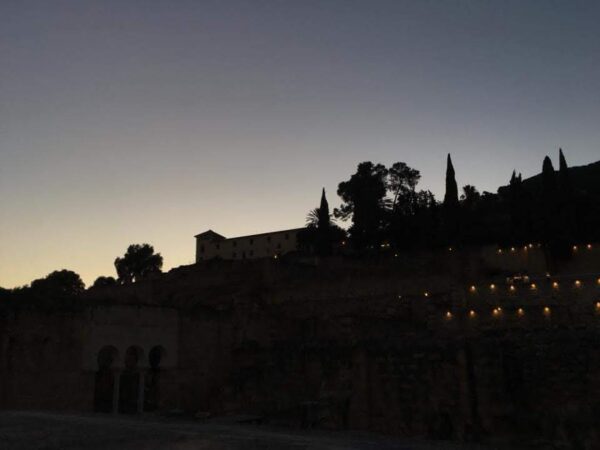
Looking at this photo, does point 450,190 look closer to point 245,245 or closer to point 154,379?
point 154,379

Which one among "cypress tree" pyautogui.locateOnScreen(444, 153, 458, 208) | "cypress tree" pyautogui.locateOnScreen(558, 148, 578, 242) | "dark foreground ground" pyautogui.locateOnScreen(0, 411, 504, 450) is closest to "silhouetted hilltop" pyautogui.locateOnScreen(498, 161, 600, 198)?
"cypress tree" pyautogui.locateOnScreen(444, 153, 458, 208)

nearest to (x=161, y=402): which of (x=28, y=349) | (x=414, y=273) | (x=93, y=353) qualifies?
(x=93, y=353)

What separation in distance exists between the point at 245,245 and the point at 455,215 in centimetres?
4414

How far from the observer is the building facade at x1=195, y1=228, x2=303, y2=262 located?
88.2 metres

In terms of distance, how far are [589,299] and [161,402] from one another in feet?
92.5

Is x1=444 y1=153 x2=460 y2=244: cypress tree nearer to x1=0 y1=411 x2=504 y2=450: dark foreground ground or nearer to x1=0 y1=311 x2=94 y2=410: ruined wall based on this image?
x1=0 y1=311 x2=94 y2=410: ruined wall

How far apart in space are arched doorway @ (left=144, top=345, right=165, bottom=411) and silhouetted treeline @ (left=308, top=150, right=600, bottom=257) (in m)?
30.2

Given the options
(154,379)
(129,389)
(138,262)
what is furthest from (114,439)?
(138,262)

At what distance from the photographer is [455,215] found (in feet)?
174

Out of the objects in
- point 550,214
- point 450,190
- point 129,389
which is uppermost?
point 450,190

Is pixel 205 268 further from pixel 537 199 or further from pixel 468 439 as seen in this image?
pixel 468 439

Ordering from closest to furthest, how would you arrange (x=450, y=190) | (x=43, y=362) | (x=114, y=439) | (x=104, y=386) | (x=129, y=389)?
(x=114, y=439) < (x=43, y=362) < (x=104, y=386) < (x=129, y=389) < (x=450, y=190)

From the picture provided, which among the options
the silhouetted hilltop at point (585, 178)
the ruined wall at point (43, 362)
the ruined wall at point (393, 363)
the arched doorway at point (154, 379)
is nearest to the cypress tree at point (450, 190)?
the ruined wall at point (393, 363)

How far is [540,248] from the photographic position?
50312 millimetres
